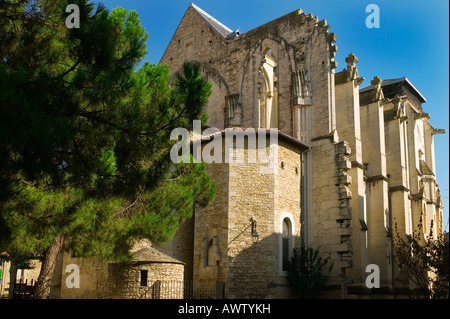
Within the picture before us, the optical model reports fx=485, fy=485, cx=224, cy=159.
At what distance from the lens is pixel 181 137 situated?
940 centimetres

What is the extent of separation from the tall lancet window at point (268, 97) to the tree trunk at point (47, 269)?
11377 millimetres

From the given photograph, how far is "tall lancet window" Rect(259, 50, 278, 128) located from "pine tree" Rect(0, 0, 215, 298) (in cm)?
1117

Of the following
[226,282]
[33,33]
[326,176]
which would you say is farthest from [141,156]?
[326,176]

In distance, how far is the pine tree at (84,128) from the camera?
665 centimetres

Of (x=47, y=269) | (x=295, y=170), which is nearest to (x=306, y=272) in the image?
(x=295, y=170)

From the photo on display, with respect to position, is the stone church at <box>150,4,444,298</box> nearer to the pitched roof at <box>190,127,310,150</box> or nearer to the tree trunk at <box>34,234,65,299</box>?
the pitched roof at <box>190,127,310,150</box>

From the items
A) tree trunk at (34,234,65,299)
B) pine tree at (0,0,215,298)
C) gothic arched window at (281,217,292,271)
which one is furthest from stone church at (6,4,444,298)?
pine tree at (0,0,215,298)

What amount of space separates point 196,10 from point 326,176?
11.6 m

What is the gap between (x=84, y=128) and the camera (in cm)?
788

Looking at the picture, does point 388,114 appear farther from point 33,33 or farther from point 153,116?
point 33,33

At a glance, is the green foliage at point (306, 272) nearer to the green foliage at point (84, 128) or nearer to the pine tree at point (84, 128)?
the pine tree at point (84, 128)

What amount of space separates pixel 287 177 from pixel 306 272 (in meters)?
3.16

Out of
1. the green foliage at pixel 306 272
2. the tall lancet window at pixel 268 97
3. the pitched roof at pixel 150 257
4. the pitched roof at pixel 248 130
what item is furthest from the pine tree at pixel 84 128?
the tall lancet window at pixel 268 97

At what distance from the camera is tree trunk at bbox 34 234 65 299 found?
10992 mm
